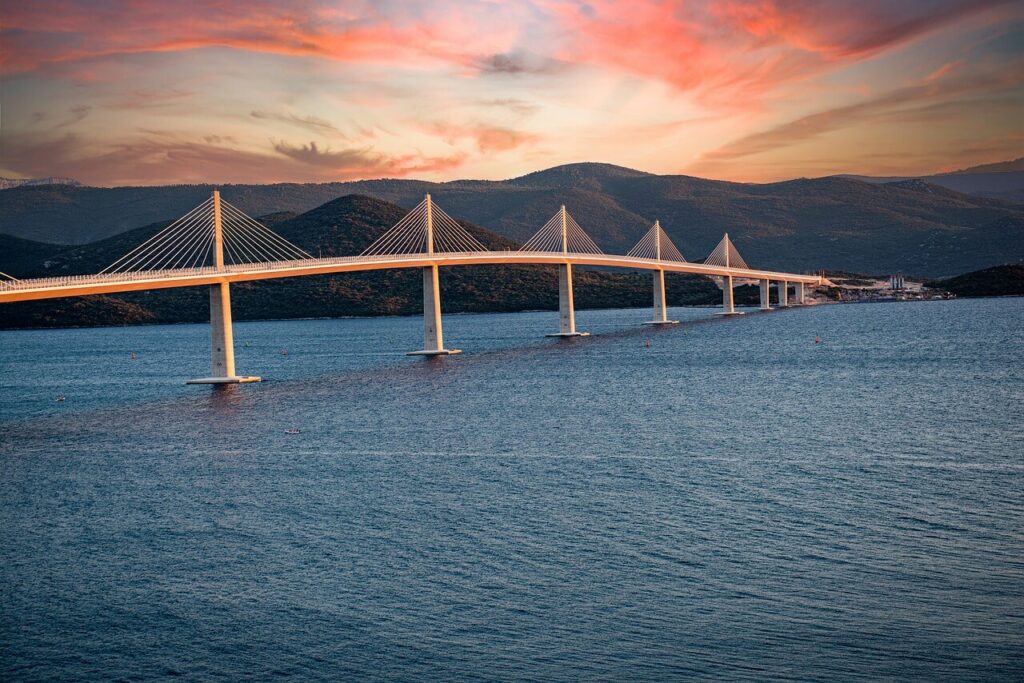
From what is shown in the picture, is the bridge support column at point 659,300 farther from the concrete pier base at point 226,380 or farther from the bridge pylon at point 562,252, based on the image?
the concrete pier base at point 226,380

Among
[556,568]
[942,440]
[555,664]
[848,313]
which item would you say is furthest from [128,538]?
[848,313]

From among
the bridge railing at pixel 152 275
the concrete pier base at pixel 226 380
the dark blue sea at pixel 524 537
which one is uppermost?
the bridge railing at pixel 152 275

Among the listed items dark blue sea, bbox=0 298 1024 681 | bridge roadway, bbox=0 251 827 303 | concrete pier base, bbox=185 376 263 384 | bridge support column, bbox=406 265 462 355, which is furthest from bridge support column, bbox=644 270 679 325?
dark blue sea, bbox=0 298 1024 681

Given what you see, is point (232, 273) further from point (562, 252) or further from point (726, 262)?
point (726, 262)

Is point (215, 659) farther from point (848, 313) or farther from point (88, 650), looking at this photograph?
point (848, 313)

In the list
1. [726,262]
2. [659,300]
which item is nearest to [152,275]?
[659,300]

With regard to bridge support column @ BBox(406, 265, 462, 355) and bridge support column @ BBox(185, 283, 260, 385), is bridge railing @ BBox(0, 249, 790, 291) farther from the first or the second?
bridge support column @ BBox(406, 265, 462, 355)

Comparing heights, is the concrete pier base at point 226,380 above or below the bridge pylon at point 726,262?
below

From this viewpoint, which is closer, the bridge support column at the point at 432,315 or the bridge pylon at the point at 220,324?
the bridge pylon at the point at 220,324

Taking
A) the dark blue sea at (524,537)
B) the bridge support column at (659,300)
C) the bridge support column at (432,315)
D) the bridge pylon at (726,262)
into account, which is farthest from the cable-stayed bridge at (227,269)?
the bridge pylon at (726,262)
